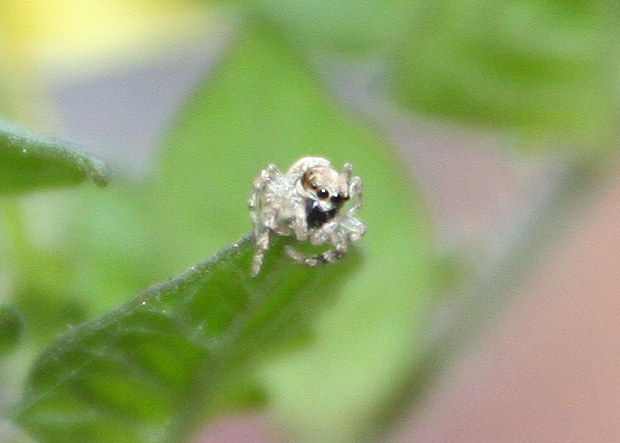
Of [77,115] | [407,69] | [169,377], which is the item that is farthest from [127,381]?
[77,115]

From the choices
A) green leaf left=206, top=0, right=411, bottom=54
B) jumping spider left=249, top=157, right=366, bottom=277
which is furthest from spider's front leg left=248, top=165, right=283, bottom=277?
green leaf left=206, top=0, right=411, bottom=54

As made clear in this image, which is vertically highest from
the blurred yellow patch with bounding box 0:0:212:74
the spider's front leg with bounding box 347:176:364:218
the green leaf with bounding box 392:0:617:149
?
the blurred yellow patch with bounding box 0:0:212:74

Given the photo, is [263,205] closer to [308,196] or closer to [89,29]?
[308,196]

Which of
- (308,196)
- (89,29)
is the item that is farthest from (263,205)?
(89,29)

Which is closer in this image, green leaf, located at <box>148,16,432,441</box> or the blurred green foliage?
the blurred green foliage

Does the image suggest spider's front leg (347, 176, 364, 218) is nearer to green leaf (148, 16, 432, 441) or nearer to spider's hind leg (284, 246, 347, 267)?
green leaf (148, 16, 432, 441)

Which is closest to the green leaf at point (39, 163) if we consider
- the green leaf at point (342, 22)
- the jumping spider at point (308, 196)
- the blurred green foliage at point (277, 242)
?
the blurred green foliage at point (277, 242)

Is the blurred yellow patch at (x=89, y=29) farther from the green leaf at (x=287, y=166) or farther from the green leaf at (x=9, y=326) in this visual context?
the green leaf at (x=9, y=326)

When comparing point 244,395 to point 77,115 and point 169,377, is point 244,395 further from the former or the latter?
point 77,115

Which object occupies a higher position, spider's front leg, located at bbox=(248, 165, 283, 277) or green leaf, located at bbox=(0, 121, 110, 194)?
spider's front leg, located at bbox=(248, 165, 283, 277)
